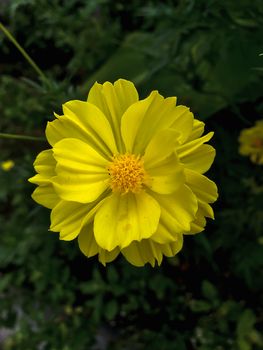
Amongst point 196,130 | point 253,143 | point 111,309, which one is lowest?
point 111,309

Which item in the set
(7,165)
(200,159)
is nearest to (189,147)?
(200,159)

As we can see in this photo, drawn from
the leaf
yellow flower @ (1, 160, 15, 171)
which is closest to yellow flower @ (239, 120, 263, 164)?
the leaf

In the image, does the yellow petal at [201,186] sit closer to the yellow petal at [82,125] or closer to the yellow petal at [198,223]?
the yellow petal at [198,223]

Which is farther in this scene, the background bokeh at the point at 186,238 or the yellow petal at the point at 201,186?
the background bokeh at the point at 186,238

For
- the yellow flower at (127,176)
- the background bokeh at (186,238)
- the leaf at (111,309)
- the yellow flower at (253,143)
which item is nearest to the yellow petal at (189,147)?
the yellow flower at (127,176)

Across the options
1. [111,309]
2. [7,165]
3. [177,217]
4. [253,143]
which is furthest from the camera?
[7,165]

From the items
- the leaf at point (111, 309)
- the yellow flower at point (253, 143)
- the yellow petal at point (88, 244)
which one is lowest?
the leaf at point (111, 309)

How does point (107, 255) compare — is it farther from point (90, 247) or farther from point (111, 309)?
point (111, 309)
